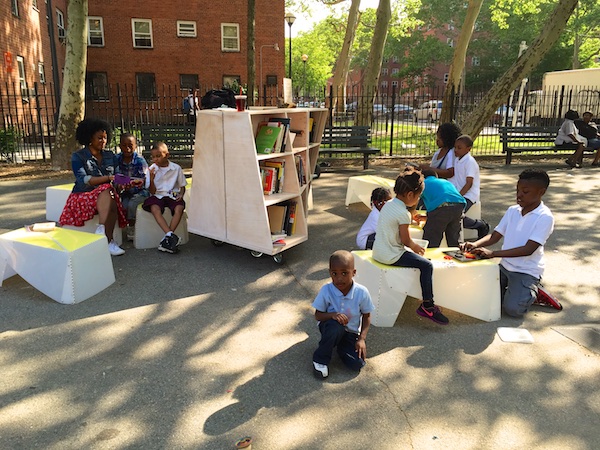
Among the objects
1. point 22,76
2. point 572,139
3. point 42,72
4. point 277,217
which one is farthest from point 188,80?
point 277,217

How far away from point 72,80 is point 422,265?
32.5ft

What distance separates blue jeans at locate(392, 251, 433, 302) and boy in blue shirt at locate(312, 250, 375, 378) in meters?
0.76

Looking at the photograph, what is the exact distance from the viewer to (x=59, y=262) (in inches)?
183

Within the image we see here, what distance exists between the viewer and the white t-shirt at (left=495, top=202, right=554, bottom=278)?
436 cm

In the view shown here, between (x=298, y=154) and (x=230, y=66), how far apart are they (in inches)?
995

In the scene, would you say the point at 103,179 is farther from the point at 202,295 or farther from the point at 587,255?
the point at 587,255

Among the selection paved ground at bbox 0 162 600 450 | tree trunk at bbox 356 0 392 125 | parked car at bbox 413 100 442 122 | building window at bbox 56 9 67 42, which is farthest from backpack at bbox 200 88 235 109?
building window at bbox 56 9 67 42

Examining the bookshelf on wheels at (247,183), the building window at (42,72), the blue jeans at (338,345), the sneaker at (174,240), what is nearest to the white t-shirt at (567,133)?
the bookshelf on wheels at (247,183)

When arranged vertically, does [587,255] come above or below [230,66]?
below

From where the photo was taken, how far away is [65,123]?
11.2 meters

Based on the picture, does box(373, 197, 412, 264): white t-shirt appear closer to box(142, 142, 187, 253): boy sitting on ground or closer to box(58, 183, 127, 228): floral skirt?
box(142, 142, 187, 253): boy sitting on ground

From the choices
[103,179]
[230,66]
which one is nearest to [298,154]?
[103,179]

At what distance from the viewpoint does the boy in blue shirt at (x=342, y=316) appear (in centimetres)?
349

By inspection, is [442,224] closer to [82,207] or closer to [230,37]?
[82,207]
